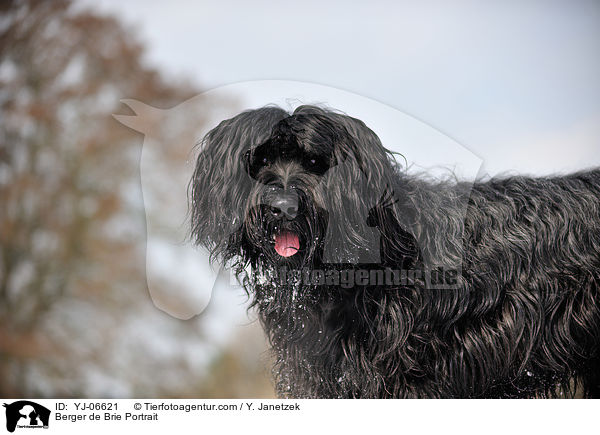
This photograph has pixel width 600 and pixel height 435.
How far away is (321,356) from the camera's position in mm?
1859

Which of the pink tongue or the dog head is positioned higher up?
the dog head

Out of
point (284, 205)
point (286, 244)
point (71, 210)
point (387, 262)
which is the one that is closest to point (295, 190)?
point (284, 205)

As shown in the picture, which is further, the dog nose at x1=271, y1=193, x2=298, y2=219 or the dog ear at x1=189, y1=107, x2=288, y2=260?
the dog ear at x1=189, y1=107, x2=288, y2=260

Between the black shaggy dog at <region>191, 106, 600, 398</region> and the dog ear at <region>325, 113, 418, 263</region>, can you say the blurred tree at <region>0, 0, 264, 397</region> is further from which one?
the dog ear at <region>325, 113, 418, 263</region>

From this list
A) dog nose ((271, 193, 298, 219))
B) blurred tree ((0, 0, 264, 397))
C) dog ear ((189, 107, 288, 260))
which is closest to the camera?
dog nose ((271, 193, 298, 219))

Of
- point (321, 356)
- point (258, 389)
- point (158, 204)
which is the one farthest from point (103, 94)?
→ point (321, 356)

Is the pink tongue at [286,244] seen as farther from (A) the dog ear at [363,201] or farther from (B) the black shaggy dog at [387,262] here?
(A) the dog ear at [363,201]

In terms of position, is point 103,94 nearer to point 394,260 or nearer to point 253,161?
point 253,161

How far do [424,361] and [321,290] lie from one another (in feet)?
1.43

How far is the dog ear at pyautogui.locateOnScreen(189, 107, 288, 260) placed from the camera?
173 centimetres
